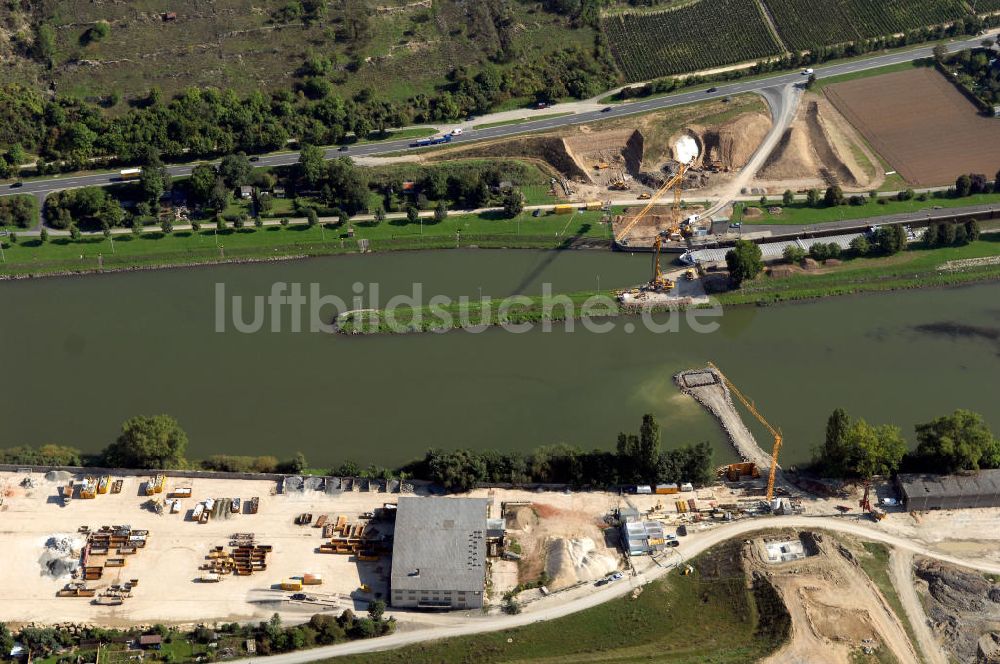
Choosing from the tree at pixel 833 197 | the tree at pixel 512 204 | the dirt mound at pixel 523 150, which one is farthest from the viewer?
the dirt mound at pixel 523 150

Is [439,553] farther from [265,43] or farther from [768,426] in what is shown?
[265,43]

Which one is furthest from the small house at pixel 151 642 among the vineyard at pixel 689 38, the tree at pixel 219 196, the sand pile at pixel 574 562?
the vineyard at pixel 689 38

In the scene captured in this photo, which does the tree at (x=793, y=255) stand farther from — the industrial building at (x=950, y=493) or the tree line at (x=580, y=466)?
the tree line at (x=580, y=466)

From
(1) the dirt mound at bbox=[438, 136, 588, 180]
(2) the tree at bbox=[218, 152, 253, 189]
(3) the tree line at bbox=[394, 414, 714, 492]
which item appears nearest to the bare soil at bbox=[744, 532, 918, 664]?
(3) the tree line at bbox=[394, 414, 714, 492]

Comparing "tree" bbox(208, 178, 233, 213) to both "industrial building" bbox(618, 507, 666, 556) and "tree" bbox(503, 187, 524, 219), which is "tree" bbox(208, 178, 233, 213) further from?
"industrial building" bbox(618, 507, 666, 556)

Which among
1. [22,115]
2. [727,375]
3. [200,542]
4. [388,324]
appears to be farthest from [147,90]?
[727,375]
